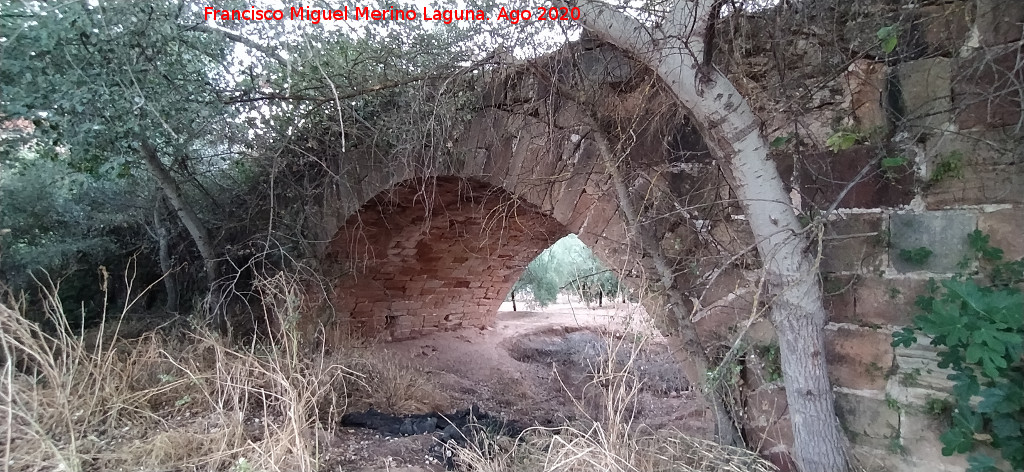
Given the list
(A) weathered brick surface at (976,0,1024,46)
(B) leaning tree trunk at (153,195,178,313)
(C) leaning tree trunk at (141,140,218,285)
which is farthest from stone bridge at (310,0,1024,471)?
(B) leaning tree trunk at (153,195,178,313)

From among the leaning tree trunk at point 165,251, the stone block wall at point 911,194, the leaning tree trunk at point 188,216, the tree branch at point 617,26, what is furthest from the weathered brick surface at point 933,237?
the leaning tree trunk at point 165,251

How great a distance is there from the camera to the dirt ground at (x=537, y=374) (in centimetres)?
257

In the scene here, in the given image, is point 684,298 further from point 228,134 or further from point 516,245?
point 516,245

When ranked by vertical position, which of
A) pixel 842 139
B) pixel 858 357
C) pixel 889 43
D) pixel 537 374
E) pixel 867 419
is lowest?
pixel 537 374

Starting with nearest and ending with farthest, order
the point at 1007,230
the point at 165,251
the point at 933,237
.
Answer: the point at 1007,230
the point at 933,237
the point at 165,251

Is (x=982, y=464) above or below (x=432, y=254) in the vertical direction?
below

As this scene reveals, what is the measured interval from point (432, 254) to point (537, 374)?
5.90 ft

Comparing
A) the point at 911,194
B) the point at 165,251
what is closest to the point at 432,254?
the point at 165,251

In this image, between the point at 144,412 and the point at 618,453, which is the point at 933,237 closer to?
the point at 618,453

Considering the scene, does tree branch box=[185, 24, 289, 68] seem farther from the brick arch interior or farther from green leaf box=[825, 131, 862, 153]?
green leaf box=[825, 131, 862, 153]

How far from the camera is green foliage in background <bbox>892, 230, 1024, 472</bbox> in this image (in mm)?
1547

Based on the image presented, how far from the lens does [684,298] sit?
2.59 metres

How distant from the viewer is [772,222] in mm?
1920

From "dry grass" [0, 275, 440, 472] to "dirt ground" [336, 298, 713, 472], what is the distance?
13.2 inches
